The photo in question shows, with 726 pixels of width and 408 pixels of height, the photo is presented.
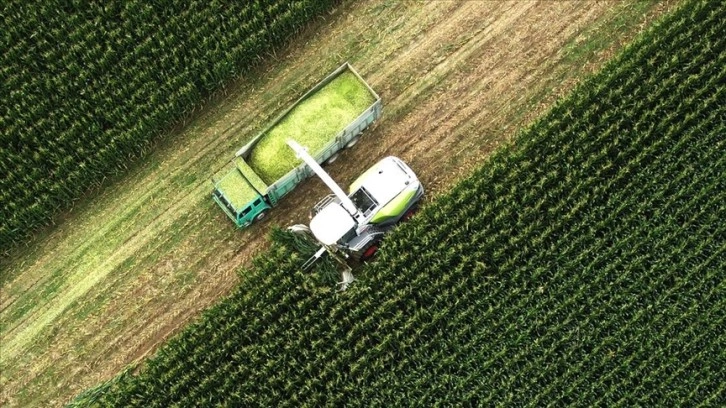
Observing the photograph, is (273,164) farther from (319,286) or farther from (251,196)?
(319,286)

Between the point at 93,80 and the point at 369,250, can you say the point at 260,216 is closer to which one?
the point at 369,250

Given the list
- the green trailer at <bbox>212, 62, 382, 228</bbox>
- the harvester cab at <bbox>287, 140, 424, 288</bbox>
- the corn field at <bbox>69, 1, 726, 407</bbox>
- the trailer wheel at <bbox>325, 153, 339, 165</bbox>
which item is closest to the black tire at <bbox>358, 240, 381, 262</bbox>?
the harvester cab at <bbox>287, 140, 424, 288</bbox>

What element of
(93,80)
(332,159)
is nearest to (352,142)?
(332,159)

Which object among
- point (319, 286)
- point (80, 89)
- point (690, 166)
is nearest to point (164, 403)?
point (319, 286)

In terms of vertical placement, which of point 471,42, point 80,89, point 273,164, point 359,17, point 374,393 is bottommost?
point 374,393

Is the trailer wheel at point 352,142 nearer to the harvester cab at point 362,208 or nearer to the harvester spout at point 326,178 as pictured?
the harvester cab at point 362,208

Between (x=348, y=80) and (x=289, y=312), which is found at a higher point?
(x=348, y=80)
